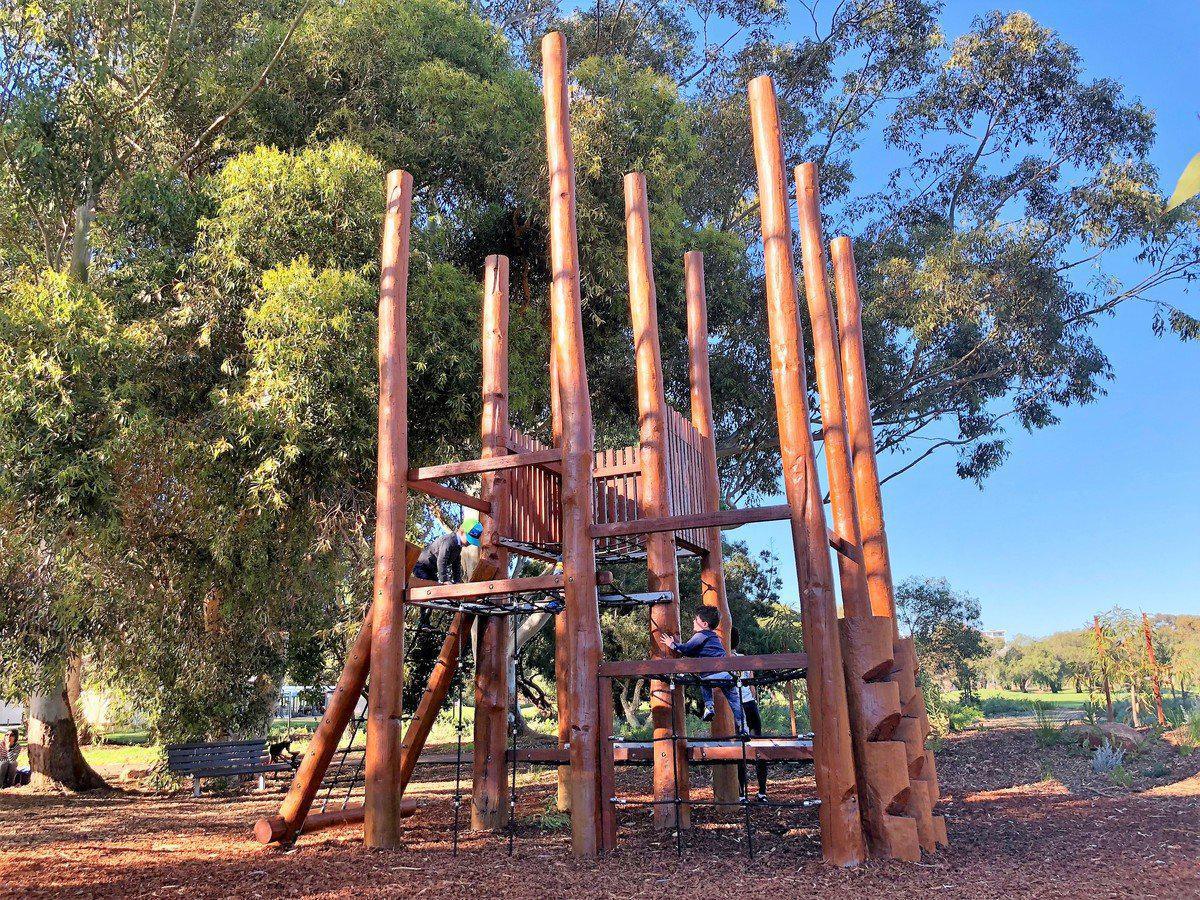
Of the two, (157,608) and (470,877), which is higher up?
(157,608)

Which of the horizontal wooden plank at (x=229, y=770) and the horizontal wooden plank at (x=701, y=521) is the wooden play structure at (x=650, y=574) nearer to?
the horizontal wooden plank at (x=701, y=521)

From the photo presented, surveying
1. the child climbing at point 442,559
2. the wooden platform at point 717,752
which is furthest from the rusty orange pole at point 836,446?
the child climbing at point 442,559

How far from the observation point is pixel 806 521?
5840 mm

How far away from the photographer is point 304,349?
1041cm

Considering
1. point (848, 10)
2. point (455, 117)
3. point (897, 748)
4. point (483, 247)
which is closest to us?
point (897, 748)

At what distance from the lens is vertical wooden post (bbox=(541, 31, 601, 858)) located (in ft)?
19.6

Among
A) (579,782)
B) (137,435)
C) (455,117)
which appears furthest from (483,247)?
(579,782)

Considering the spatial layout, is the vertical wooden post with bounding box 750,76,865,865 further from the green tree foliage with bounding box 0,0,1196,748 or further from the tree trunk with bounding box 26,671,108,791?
the tree trunk with bounding box 26,671,108,791

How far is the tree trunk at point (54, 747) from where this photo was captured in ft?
42.8

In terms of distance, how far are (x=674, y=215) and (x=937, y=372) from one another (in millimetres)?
6207

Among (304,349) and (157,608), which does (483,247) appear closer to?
(304,349)

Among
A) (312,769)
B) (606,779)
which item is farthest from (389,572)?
(606,779)

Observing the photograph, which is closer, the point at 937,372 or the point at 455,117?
the point at 455,117

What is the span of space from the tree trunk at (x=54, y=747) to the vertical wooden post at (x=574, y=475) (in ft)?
32.4
